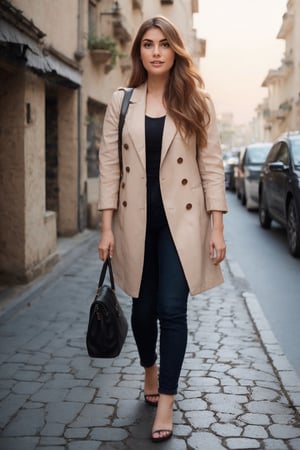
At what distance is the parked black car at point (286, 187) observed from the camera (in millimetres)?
10359

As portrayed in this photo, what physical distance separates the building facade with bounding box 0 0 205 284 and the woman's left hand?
334cm

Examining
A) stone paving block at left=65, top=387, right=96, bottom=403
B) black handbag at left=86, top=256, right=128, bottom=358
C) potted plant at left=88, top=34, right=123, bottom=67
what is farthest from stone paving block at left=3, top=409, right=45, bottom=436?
potted plant at left=88, top=34, right=123, bottom=67

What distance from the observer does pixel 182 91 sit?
12.3 feet

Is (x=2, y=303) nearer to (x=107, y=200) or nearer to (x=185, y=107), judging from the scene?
(x=107, y=200)

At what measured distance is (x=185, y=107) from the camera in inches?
147

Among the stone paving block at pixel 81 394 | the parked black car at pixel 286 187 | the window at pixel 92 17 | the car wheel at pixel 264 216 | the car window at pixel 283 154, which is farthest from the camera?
the car wheel at pixel 264 216

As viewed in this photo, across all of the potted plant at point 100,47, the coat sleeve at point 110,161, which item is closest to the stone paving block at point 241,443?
the coat sleeve at point 110,161

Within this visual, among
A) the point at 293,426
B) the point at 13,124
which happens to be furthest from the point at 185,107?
the point at 13,124

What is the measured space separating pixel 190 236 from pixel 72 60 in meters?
8.01

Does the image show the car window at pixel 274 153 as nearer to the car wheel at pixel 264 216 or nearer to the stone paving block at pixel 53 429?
the car wheel at pixel 264 216

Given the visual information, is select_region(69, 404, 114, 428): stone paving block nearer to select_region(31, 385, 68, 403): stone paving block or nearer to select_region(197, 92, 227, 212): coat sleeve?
select_region(31, 385, 68, 403): stone paving block

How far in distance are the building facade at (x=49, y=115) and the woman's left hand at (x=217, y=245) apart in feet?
11.0

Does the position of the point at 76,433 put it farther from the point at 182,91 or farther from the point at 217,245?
the point at 182,91

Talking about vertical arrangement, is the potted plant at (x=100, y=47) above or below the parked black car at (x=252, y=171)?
above
